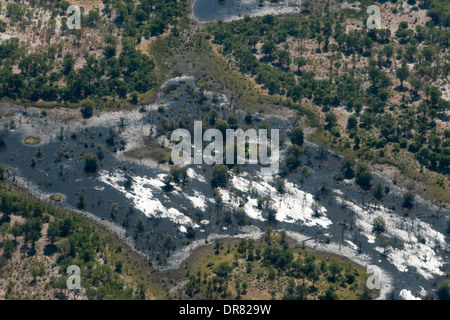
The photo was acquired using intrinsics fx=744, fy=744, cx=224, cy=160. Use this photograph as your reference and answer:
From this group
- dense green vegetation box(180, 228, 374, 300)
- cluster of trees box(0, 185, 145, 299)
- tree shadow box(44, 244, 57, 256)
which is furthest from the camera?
tree shadow box(44, 244, 57, 256)

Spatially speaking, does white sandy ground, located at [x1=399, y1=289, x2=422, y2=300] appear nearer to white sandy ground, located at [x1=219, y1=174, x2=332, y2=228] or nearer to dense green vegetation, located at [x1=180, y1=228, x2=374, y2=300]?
dense green vegetation, located at [x1=180, y1=228, x2=374, y2=300]

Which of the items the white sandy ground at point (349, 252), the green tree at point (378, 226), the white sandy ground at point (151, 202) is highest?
the white sandy ground at point (151, 202)

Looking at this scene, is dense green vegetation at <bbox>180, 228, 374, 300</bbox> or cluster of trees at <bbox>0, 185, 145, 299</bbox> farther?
dense green vegetation at <bbox>180, 228, 374, 300</bbox>

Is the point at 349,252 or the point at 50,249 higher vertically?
the point at 50,249

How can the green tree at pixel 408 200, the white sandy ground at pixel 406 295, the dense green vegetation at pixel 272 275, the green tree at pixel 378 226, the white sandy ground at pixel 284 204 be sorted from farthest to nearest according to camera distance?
the green tree at pixel 408 200, the white sandy ground at pixel 284 204, the green tree at pixel 378 226, the white sandy ground at pixel 406 295, the dense green vegetation at pixel 272 275

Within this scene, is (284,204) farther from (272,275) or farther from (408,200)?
(408,200)

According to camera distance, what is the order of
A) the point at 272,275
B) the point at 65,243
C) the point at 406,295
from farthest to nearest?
1. the point at 406,295
2. the point at 65,243
3. the point at 272,275

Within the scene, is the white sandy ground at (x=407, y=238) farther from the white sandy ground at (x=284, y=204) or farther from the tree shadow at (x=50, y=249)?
the tree shadow at (x=50, y=249)

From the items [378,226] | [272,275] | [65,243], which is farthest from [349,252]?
[65,243]

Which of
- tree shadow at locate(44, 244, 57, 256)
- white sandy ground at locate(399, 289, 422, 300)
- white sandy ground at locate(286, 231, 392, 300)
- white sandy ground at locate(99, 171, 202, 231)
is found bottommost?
white sandy ground at locate(399, 289, 422, 300)

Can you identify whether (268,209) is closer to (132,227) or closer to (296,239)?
(296,239)

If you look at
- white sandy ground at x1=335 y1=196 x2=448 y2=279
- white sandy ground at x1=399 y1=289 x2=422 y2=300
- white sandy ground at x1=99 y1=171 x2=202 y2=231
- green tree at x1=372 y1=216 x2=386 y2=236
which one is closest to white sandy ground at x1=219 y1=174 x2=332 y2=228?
white sandy ground at x1=335 y1=196 x2=448 y2=279

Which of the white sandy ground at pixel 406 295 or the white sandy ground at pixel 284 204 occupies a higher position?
the white sandy ground at pixel 284 204

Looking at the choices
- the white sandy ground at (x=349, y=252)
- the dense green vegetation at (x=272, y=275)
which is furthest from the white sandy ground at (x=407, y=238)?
the dense green vegetation at (x=272, y=275)
